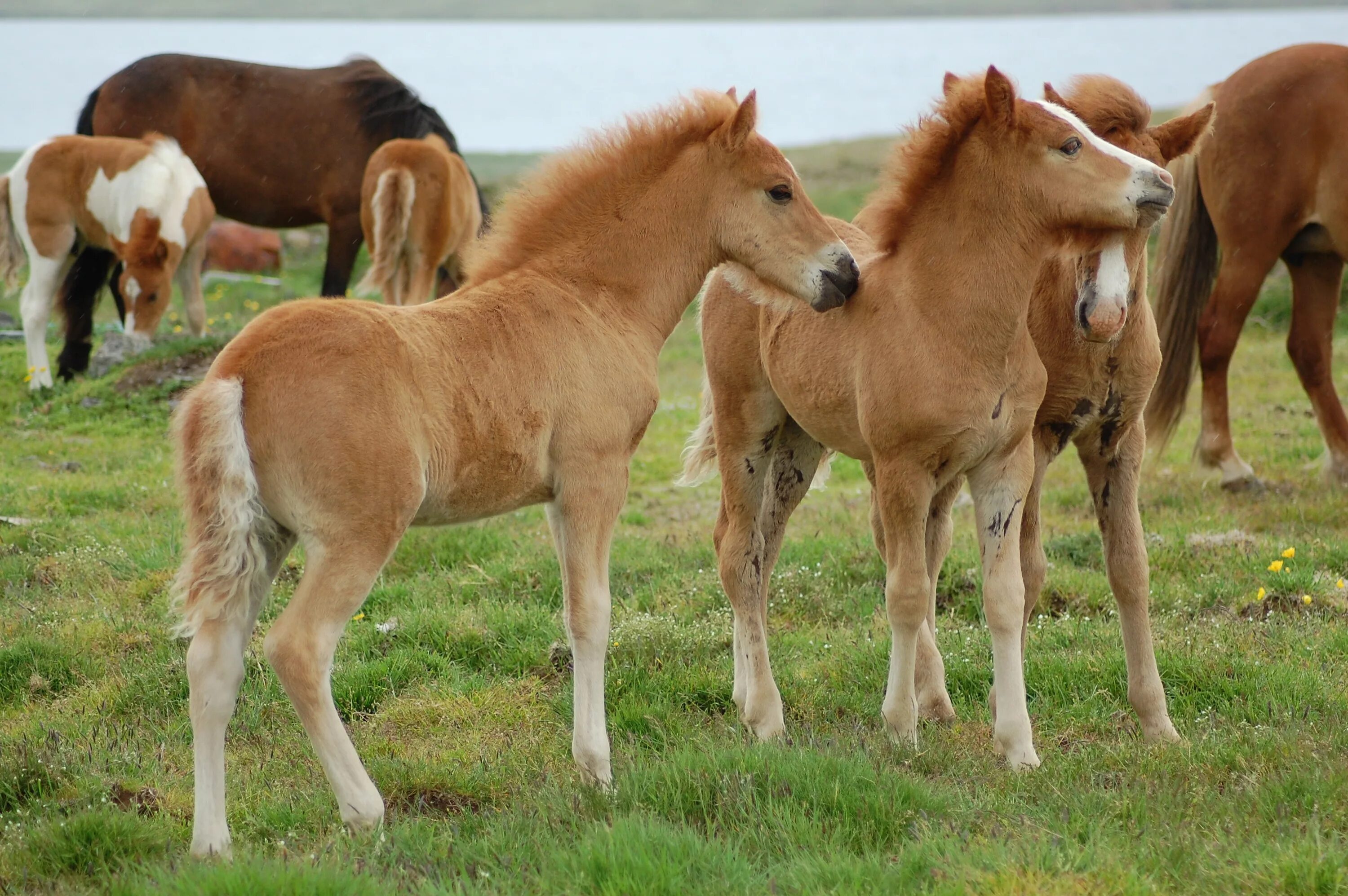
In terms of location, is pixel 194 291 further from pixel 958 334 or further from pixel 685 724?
pixel 958 334

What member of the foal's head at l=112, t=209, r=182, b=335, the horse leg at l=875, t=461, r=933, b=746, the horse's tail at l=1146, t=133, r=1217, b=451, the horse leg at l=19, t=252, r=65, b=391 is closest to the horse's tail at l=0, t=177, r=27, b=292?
the horse leg at l=19, t=252, r=65, b=391

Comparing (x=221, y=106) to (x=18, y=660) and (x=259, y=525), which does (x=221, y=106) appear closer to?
(x=18, y=660)

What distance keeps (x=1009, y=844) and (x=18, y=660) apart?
388 centimetres

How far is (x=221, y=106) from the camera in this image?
10.3 metres

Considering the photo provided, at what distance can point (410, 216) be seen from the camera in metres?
9.12

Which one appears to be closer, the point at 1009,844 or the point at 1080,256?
the point at 1009,844

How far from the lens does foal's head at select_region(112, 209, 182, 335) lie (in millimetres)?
9430

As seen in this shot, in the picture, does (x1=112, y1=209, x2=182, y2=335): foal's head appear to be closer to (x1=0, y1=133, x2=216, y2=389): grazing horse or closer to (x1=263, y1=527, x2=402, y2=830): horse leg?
(x1=0, y1=133, x2=216, y2=389): grazing horse

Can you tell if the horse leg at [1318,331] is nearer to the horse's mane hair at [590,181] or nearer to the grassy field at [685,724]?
the grassy field at [685,724]

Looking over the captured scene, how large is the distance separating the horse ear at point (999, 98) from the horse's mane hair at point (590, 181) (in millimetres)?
832

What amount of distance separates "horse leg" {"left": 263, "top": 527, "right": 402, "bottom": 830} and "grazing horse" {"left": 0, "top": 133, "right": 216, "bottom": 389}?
7136 mm

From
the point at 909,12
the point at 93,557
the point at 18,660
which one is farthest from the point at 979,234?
the point at 909,12

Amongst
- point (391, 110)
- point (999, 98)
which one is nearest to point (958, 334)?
point (999, 98)

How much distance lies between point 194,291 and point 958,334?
8.52 meters
